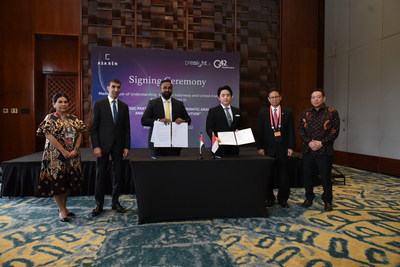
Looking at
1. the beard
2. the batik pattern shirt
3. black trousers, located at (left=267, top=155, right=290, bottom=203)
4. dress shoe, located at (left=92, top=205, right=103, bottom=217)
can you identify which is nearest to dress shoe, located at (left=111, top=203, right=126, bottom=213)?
dress shoe, located at (left=92, top=205, right=103, bottom=217)

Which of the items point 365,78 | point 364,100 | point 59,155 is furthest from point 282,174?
point 365,78

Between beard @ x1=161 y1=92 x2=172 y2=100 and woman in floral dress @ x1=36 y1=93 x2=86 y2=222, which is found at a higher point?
beard @ x1=161 y1=92 x2=172 y2=100

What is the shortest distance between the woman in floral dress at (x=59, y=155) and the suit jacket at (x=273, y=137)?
2236mm

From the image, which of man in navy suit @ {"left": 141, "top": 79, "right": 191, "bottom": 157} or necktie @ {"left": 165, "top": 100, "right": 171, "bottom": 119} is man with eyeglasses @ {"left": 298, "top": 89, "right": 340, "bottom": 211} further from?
necktie @ {"left": 165, "top": 100, "right": 171, "bottom": 119}

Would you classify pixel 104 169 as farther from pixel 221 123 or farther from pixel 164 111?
pixel 221 123

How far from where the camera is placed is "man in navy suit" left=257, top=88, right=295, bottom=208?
3.06m

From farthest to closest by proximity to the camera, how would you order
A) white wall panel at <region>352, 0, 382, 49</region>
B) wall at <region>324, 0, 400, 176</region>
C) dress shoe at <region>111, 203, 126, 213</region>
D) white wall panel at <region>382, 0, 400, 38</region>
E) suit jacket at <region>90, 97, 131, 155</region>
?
white wall panel at <region>352, 0, 382, 49</region>, wall at <region>324, 0, 400, 176</region>, white wall panel at <region>382, 0, 400, 38</region>, dress shoe at <region>111, 203, 126, 213</region>, suit jacket at <region>90, 97, 131, 155</region>

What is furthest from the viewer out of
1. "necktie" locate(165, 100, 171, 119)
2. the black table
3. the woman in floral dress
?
"necktie" locate(165, 100, 171, 119)

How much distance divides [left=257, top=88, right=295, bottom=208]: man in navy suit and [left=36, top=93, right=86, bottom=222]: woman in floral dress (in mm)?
2254

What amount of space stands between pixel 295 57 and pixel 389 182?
3530 mm

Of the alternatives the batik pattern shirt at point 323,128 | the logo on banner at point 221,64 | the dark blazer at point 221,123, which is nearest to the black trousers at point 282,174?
the batik pattern shirt at point 323,128

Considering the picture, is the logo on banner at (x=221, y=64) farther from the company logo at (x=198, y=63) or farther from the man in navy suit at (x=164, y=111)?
the man in navy suit at (x=164, y=111)

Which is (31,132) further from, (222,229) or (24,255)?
(222,229)

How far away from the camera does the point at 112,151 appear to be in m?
2.85
